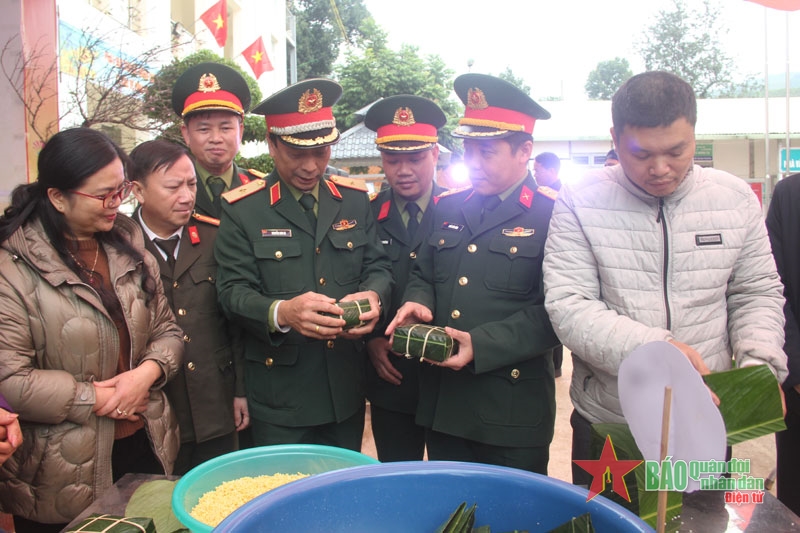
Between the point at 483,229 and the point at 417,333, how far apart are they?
20.8 inches

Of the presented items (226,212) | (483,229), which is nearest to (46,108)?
(226,212)

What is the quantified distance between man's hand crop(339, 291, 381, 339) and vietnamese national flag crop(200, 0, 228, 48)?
26.0 ft

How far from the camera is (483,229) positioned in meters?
2.22

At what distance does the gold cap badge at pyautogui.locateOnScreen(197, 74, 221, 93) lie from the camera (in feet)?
9.87

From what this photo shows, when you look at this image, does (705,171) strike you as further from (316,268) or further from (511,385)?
(316,268)

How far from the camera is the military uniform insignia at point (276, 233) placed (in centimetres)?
239

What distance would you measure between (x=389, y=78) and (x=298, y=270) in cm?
2104

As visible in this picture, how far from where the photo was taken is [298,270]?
2.40 meters

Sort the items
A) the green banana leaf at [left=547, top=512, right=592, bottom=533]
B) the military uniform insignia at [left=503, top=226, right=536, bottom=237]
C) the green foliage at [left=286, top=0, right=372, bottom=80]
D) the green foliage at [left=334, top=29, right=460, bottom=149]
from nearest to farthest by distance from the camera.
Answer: the green banana leaf at [left=547, top=512, right=592, bottom=533]
the military uniform insignia at [left=503, top=226, right=536, bottom=237]
the green foliage at [left=334, top=29, right=460, bottom=149]
the green foliage at [left=286, top=0, right=372, bottom=80]

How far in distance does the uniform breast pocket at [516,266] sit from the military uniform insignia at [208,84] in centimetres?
169

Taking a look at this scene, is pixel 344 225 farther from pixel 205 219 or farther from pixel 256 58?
pixel 256 58

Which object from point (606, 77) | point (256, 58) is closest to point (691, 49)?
point (606, 77)

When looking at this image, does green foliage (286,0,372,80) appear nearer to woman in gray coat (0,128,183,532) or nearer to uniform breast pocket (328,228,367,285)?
uniform breast pocket (328,228,367,285)

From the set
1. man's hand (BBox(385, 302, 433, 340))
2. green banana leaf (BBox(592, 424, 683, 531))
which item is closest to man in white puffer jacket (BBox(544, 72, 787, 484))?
green banana leaf (BBox(592, 424, 683, 531))
